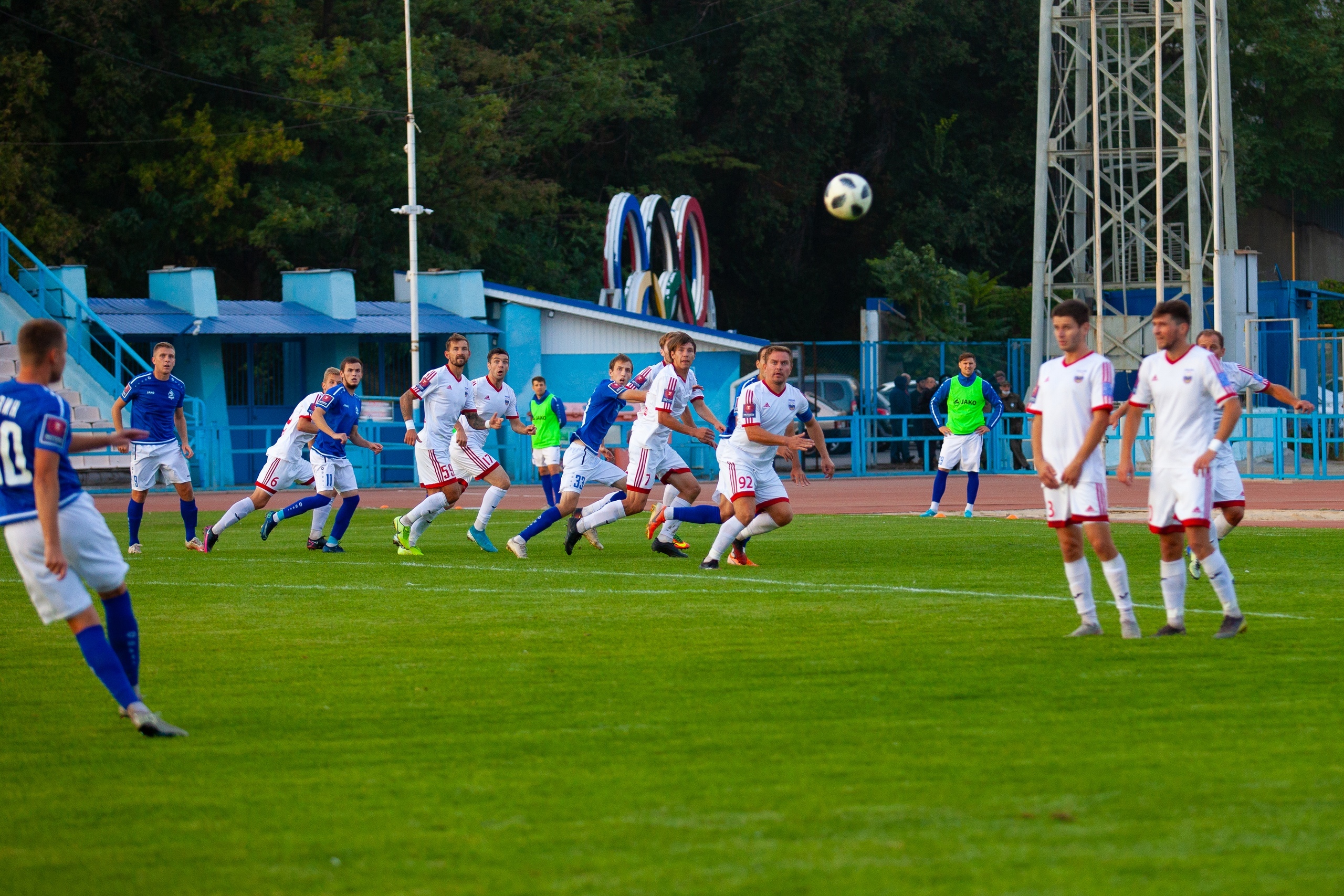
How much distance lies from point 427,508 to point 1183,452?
8.36m

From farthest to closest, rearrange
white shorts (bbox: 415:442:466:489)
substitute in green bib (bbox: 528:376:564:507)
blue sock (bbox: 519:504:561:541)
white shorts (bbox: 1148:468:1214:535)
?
1. substitute in green bib (bbox: 528:376:564:507)
2. white shorts (bbox: 415:442:466:489)
3. blue sock (bbox: 519:504:561:541)
4. white shorts (bbox: 1148:468:1214:535)

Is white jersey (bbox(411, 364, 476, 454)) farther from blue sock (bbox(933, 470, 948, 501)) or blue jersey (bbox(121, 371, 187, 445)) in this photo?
blue sock (bbox(933, 470, 948, 501))

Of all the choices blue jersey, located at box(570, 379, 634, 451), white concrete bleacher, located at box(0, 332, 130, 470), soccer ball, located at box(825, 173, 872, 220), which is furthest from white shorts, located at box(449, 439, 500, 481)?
soccer ball, located at box(825, 173, 872, 220)

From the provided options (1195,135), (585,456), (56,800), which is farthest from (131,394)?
(1195,135)

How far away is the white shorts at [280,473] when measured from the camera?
16.5 meters

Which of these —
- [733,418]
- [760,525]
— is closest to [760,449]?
[733,418]

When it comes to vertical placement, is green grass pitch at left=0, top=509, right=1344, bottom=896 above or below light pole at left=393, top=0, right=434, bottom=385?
below

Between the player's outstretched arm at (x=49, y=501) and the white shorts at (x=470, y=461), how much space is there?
357 inches

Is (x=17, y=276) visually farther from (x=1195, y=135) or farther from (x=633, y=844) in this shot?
(x=633, y=844)

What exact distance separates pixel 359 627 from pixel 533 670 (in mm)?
2235

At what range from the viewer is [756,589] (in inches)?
473

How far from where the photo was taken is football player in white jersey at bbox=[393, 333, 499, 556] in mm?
15500

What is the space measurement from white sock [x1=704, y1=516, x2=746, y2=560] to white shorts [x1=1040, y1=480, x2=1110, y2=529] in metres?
4.42

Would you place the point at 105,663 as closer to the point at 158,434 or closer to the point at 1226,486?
the point at 1226,486
